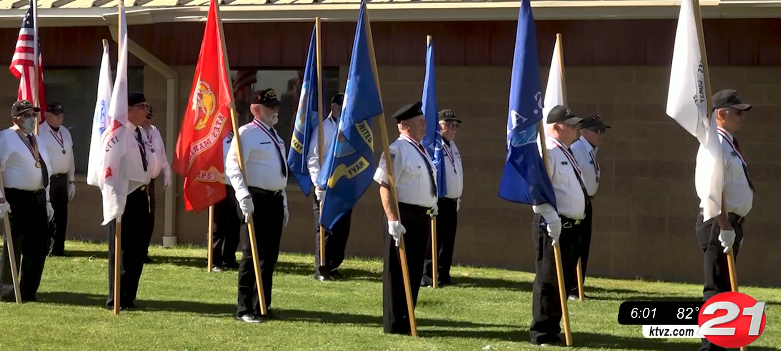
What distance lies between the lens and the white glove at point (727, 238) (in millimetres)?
8945

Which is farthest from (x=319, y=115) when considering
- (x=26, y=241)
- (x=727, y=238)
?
(x=727, y=238)

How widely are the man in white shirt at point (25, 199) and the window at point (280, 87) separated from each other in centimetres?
521

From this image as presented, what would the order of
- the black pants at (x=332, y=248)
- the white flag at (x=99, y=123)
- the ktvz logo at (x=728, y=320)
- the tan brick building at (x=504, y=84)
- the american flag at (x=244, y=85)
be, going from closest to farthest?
the ktvz logo at (x=728, y=320) → the white flag at (x=99, y=123) → the black pants at (x=332, y=248) → the tan brick building at (x=504, y=84) → the american flag at (x=244, y=85)

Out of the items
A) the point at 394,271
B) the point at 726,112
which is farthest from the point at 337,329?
the point at 726,112

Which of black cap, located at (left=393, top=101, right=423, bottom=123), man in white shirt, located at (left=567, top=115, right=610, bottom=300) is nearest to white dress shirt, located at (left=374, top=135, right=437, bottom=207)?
black cap, located at (left=393, top=101, right=423, bottom=123)

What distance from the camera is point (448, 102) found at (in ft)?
51.2

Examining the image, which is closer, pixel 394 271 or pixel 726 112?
pixel 726 112

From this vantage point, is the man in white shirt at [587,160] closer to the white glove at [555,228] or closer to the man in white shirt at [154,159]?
the white glove at [555,228]

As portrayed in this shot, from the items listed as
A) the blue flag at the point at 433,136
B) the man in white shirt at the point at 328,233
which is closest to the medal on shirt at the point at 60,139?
the man in white shirt at the point at 328,233

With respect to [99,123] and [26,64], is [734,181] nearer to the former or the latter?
[99,123]

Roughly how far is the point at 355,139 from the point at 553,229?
1.79m

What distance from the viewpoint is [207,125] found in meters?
11.7

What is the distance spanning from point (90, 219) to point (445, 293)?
6.73 meters

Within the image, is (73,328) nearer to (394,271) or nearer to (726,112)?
(394,271)
